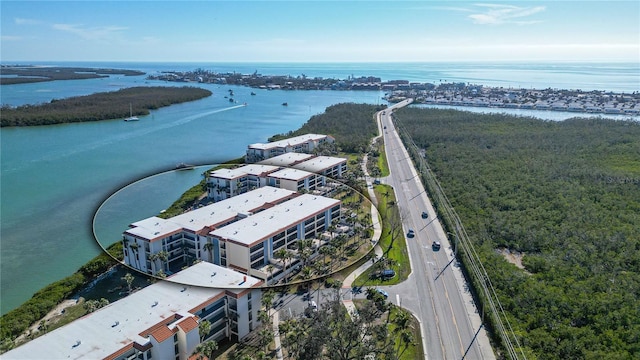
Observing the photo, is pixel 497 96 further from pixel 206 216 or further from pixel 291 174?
pixel 206 216

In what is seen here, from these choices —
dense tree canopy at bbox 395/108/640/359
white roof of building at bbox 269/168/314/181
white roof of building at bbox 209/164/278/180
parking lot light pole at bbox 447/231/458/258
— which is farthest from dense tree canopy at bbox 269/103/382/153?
parking lot light pole at bbox 447/231/458/258

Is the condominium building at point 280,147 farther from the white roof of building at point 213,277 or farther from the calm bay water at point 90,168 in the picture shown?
the white roof of building at point 213,277

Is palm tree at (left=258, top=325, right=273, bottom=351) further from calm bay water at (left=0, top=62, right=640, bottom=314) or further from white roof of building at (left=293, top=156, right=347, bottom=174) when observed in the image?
white roof of building at (left=293, top=156, right=347, bottom=174)

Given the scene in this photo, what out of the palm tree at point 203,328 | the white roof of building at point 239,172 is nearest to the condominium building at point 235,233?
the palm tree at point 203,328

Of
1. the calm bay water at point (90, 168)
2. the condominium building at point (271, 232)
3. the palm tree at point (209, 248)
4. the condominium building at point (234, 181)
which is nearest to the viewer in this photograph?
the calm bay water at point (90, 168)

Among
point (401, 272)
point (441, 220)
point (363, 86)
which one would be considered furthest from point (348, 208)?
point (363, 86)

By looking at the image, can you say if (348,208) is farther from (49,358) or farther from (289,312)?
(49,358)
